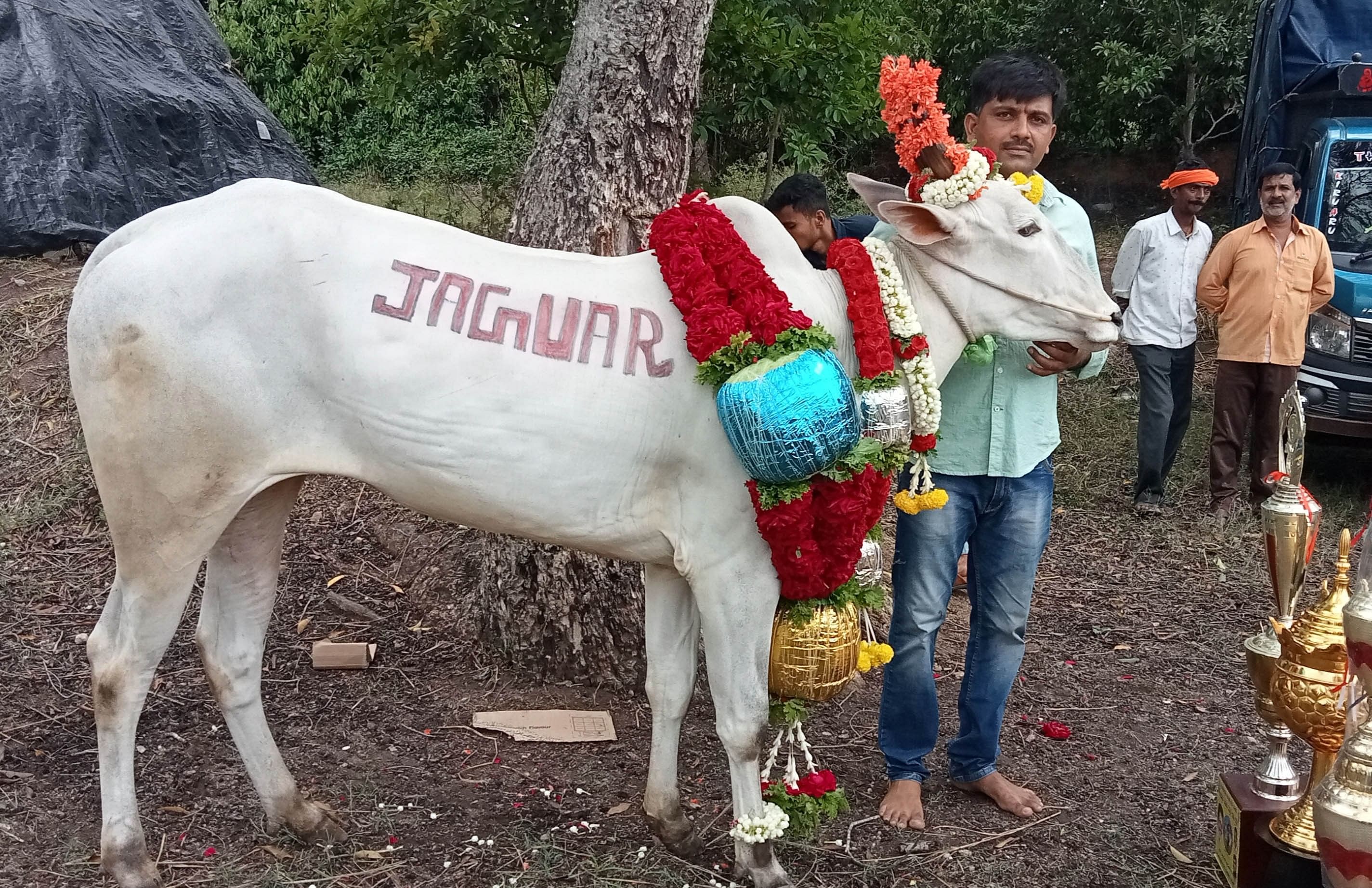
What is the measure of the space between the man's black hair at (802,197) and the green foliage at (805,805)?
2.96 m

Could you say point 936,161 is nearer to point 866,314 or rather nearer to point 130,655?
point 866,314

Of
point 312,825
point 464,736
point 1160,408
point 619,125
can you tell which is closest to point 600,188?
point 619,125

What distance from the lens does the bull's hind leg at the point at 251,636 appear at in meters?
3.51

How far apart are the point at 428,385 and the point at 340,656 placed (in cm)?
220

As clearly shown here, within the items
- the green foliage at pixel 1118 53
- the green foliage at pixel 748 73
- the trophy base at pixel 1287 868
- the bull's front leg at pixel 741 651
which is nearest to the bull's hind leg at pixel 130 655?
the bull's front leg at pixel 741 651

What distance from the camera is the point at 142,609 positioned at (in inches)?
126

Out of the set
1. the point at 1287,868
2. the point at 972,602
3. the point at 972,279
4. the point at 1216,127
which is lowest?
the point at 1287,868

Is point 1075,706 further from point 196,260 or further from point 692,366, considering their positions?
point 196,260

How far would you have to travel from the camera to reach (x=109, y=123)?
26.2 feet

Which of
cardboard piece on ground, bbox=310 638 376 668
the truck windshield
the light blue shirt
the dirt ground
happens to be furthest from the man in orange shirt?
cardboard piece on ground, bbox=310 638 376 668

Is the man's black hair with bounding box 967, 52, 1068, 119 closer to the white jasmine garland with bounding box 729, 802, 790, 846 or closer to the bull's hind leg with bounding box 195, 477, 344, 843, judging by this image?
the white jasmine garland with bounding box 729, 802, 790, 846

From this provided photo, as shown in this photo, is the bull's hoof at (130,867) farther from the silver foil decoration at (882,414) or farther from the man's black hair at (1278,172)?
the man's black hair at (1278,172)

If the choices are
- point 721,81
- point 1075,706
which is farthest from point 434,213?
point 1075,706

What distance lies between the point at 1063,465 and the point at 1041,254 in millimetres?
5490
